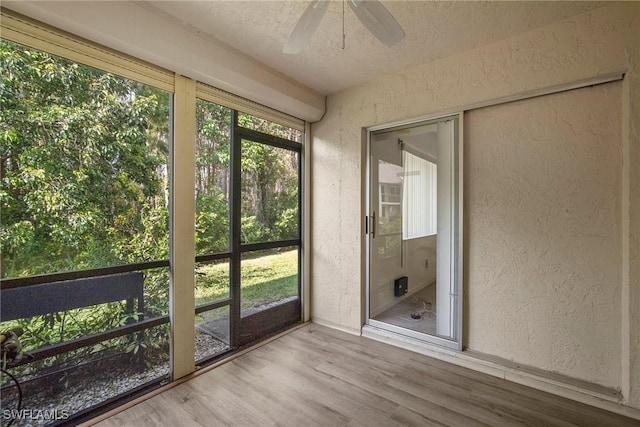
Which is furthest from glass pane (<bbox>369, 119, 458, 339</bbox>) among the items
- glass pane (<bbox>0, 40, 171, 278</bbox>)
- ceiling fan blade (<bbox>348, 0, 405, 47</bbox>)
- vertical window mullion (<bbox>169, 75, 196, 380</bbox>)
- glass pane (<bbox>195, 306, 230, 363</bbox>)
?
glass pane (<bbox>0, 40, 171, 278</bbox>)

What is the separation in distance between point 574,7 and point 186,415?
3629 mm

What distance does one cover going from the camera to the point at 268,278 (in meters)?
2.93

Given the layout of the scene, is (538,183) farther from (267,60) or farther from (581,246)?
(267,60)

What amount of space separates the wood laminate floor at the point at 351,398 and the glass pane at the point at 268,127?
7.14 feet

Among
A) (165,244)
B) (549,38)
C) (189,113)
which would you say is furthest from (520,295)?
(189,113)

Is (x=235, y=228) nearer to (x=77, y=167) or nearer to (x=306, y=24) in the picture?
(x=77, y=167)

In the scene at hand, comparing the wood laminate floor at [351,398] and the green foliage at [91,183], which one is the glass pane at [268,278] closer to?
the green foliage at [91,183]

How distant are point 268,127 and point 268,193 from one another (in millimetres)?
696

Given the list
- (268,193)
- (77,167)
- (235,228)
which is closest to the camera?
(77,167)

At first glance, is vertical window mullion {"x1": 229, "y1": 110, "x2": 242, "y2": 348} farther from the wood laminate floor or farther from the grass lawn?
the wood laminate floor

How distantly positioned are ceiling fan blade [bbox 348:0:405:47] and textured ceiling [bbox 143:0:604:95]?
0.44 m

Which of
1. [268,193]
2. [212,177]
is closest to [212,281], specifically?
[212,177]

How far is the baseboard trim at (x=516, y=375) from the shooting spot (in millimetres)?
1757

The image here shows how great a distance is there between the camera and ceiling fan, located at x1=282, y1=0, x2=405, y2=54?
4.24ft
